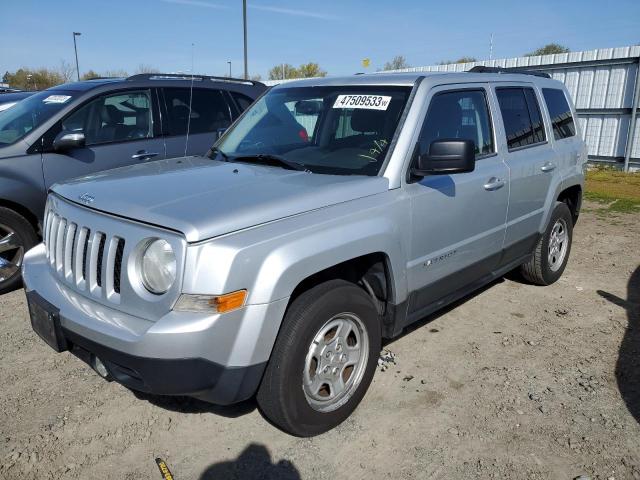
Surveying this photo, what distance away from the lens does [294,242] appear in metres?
2.51

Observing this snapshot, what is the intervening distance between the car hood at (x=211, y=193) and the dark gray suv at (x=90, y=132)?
1961 millimetres

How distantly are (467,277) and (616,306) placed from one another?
1884 millimetres

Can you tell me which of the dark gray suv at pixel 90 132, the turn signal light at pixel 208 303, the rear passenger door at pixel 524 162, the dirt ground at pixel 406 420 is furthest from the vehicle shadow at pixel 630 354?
the dark gray suv at pixel 90 132

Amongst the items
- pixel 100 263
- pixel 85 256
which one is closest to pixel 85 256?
pixel 85 256

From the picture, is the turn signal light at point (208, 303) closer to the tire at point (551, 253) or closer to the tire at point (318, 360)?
the tire at point (318, 360)

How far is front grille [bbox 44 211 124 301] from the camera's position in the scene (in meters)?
2.51

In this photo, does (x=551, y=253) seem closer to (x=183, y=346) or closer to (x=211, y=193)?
(x=211, y=193)

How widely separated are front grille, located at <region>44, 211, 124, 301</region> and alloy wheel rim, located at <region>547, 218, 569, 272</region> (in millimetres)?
4144

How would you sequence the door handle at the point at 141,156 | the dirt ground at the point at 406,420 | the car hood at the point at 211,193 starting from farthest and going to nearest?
the door handle at the point at 141,156, the dirt ground at the point at 406,420, the car hood at the point at 211,193

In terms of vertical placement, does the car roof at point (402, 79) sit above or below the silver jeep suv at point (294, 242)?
above

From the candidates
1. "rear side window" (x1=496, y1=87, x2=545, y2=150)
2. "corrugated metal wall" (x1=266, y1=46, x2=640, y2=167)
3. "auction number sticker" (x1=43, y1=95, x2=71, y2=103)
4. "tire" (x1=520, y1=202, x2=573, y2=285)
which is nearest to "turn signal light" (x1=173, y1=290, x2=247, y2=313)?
"rear side window" (x1=496, y1=87, x2=545, y2=150)

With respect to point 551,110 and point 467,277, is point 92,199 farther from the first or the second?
point 551,110

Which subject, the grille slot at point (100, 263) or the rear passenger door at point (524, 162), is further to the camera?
the rear passenger door at point (524, 162)

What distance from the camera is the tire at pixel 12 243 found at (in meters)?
4.77
